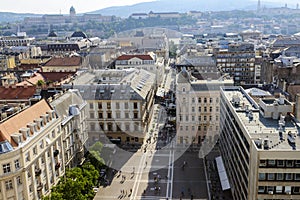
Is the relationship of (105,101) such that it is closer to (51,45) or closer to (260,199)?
(260,199)

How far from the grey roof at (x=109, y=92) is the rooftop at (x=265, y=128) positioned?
25006mm

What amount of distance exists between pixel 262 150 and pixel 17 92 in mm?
64520

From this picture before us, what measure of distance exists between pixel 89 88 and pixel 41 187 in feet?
113

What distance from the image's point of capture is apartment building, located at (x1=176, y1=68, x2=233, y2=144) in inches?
3073

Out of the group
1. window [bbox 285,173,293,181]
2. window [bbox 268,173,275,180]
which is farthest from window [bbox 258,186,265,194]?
window [bbox 285,173,293,181]

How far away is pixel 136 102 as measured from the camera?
7975 centimetres

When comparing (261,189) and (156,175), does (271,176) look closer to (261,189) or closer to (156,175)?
(261,189)

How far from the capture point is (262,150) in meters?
40.9

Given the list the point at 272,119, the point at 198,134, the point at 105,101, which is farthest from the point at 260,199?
the point at 105,101

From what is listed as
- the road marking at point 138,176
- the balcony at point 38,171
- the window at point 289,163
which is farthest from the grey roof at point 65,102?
the window at point 289,163

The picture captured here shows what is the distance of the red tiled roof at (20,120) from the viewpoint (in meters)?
45.8

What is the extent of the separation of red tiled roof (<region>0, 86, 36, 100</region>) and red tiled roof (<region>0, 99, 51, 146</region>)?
30267mm

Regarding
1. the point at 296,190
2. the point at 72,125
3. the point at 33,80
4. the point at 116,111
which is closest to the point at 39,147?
the point at 72,125

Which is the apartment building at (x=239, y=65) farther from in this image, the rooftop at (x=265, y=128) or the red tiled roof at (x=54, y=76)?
the rooftop at (x=265, y=128)
